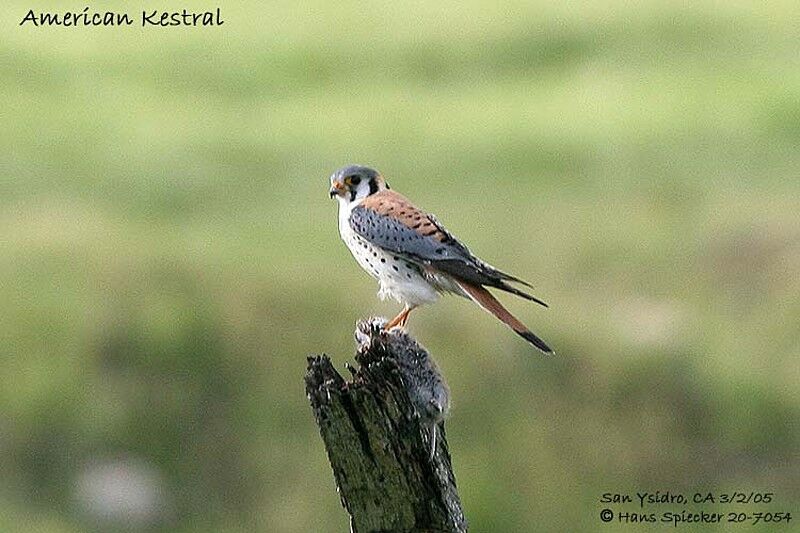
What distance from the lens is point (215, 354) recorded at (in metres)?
6.07

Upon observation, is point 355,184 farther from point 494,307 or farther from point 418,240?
point 494,307

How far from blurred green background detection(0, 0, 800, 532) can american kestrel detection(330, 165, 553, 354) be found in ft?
8.29

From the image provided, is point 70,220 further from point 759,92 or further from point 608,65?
point 759,92

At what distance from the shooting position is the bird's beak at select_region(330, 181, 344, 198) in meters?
A: 3.31

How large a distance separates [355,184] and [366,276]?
300 centimetres

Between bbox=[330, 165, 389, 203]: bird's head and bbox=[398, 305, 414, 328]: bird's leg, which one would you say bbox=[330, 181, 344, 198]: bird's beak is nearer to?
bbox=[330, 165, 389, 203]: bird's head

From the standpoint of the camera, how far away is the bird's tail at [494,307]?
9.53 feet

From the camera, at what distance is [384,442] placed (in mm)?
2689

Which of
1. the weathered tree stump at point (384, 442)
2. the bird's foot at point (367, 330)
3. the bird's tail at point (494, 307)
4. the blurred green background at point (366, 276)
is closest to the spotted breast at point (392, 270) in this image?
the bird's tail at point (494, 307)

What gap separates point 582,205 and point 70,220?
1870 mm

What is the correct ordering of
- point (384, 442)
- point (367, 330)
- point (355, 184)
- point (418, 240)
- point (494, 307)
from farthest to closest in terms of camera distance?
point (355, 184) → point (418, 240) → point (494, 307) → point (367, 330) → point (384, 442)

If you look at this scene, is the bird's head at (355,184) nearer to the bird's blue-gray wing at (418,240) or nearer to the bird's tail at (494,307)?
the bird's blue-gray wing at (418,240)

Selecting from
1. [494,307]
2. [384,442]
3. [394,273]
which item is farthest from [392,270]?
[384,442]

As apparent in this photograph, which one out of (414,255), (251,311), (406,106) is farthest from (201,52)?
(414,255)
